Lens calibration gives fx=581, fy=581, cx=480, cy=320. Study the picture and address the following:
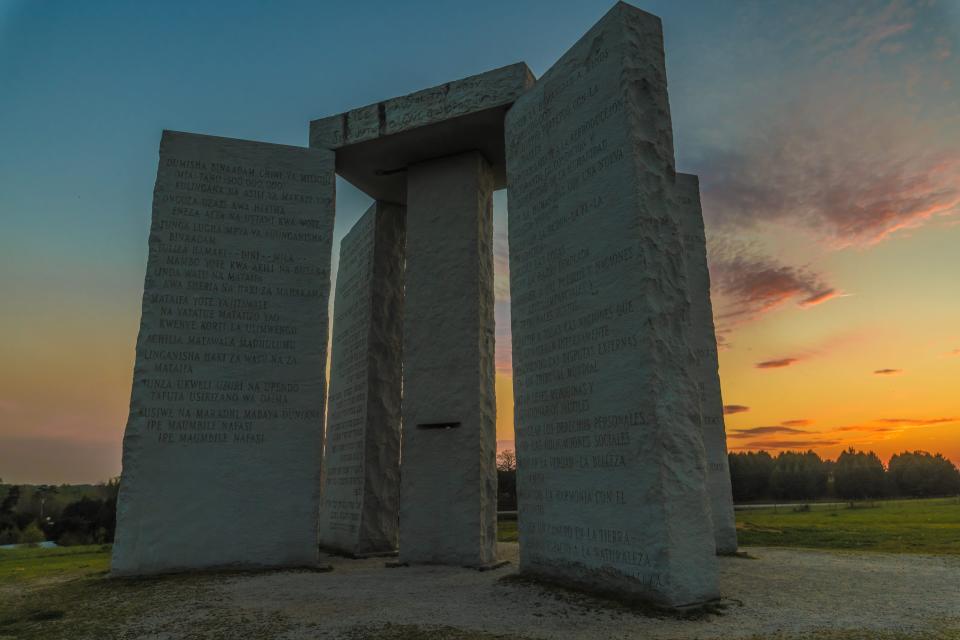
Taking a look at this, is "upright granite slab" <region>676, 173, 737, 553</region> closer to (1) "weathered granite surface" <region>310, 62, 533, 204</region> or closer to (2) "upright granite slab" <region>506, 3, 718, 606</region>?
(2) "upright granite slab" <region>506, 3, 718, 606</region>

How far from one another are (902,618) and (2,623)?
865 cm

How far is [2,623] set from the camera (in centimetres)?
586

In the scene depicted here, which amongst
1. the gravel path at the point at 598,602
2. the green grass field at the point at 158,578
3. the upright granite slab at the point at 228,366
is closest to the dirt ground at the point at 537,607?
the gravel path at the point at 598,602

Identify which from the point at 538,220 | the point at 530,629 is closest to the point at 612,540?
the point at 530,629

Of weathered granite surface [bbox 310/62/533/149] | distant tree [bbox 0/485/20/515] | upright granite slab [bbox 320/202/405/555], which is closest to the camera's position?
weathered granite surface [bbox 310/62/533/149]

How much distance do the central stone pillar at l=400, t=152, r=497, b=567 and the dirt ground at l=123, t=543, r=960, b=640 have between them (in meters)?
0.98

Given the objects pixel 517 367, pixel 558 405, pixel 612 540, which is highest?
pixel 517 367

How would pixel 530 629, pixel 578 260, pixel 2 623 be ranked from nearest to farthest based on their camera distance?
1. pixel 530 629
2. pixel 2 623
3. pixel 578 260

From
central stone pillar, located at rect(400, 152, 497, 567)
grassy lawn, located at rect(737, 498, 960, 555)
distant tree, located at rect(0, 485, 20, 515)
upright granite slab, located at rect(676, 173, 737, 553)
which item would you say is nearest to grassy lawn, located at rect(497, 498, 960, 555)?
grassy lawn, located at rect(737, 498, 960, 555)

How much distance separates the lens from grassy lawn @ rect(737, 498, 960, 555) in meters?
10.5

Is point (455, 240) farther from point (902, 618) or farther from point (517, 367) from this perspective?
point (902, 618)

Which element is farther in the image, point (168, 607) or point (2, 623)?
point (168, 607)

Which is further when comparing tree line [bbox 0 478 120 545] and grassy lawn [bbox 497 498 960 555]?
tree line [bbox 0 478 120 545]

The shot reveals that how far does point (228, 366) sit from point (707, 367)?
8.17m
